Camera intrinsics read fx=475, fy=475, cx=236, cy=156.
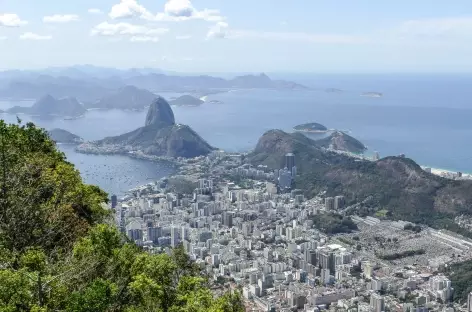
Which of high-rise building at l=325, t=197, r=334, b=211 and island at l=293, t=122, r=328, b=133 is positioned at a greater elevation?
island at l=293, t=122, r=328, b=133

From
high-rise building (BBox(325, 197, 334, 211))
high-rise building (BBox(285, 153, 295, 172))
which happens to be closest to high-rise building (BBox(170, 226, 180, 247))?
high-rise building (BBox(325, 197, 334, 211))

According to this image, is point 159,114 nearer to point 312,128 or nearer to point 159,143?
point 159,143

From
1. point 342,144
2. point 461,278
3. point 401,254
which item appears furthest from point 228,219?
point 342,144

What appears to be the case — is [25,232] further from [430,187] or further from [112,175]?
[112,175]

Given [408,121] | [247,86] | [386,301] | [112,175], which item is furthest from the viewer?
[247,86]

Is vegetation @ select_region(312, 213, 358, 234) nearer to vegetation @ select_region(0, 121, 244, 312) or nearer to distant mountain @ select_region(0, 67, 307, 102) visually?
vegetation @ select_region(0, 121, 244, 312)

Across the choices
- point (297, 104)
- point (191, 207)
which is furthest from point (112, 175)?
point (297, 104)
